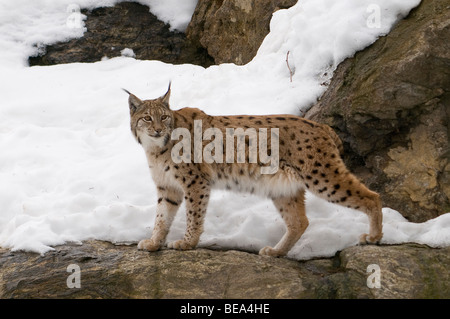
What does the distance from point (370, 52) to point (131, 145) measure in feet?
11.1

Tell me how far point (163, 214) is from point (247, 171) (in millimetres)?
964

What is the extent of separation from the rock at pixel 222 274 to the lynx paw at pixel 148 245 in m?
0.09

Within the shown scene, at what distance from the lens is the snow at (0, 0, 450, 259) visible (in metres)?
6.05

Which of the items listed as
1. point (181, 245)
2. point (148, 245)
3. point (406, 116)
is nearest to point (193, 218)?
point (181, 245)

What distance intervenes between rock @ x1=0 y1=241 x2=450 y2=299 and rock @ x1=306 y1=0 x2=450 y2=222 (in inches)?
48.5

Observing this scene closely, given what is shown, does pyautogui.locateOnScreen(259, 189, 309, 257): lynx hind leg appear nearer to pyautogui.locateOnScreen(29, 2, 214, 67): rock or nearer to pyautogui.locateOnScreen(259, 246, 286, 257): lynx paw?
pyautogui.locateOnScreen(259, 246, 286, 257): lynx paw

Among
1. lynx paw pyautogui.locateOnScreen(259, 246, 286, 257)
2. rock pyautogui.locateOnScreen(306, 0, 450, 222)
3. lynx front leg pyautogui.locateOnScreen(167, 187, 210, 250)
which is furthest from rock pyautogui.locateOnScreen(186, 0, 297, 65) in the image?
lynx paw pyautogui.locateOnScreen(259, 246, 286, 257)

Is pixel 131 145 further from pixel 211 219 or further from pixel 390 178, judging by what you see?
pixel 390 178

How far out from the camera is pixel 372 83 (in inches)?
266

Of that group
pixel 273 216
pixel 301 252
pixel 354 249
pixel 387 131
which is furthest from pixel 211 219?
pixel 387 131

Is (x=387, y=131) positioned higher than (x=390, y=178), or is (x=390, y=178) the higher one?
(x=387, y=131)

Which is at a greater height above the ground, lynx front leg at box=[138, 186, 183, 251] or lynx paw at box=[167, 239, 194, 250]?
lynx front leg at box=[138, 186, 183, 251]

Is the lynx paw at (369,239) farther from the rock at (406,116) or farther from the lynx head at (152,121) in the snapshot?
the lynx head at (152,121)

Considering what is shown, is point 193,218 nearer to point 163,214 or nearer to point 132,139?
point 163,214
